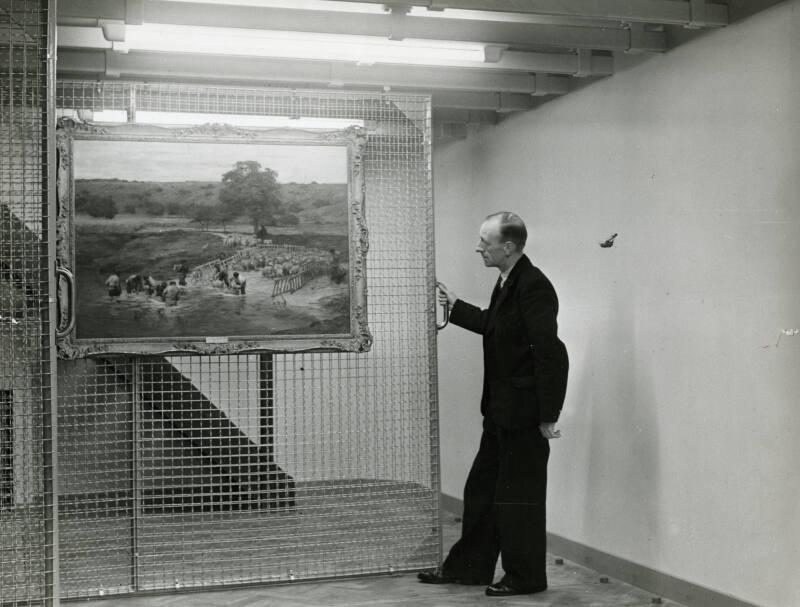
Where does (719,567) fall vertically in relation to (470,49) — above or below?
below

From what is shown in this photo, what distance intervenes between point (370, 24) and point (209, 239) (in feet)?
4.55

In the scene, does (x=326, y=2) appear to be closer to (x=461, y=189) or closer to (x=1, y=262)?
(x=1, y=262)

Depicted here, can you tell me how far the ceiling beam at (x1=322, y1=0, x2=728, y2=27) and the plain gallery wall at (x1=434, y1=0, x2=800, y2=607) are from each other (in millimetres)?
182

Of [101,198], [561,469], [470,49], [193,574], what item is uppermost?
Result: [470,49]

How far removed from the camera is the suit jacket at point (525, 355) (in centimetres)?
539

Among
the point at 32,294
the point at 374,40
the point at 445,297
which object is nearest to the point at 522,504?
the point at 445,297

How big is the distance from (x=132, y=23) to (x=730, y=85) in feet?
8.63

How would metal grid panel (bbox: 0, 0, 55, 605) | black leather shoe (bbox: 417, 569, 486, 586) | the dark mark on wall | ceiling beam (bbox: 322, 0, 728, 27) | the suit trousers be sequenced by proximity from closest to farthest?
metal grid panel (bbox: 0, 0, 55, 605) → ceiling beam (bbox: 322, 0, 728, 27) → the suit trousers → black leather shoe (bbox: 417, 569, 486, 586) → the dark mark on wall

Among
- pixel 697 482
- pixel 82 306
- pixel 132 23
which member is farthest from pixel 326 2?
pixel 697 482

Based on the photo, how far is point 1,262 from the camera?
3.92 metres

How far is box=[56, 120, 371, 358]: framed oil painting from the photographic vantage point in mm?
5441

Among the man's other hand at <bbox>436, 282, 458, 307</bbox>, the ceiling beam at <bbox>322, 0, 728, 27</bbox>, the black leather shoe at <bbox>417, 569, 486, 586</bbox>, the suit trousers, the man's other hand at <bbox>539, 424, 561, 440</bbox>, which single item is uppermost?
the ceiling beam at <bbox>322, 0, 728, 27</bbox>

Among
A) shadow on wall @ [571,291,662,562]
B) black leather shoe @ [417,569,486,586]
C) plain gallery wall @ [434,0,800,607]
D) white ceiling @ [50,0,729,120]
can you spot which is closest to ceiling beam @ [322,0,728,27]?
white ceiling @ [50,0,729,120]

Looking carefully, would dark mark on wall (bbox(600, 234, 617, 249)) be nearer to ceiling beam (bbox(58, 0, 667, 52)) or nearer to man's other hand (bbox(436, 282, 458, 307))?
man's other hand (bbox(436, 282, 458, 307))
